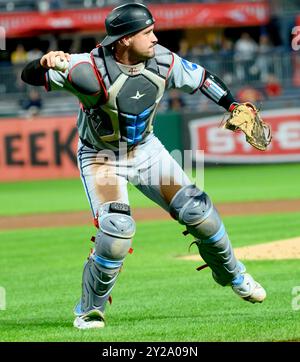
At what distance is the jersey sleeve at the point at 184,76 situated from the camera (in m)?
7.27

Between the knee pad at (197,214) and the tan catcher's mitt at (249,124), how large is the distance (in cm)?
53

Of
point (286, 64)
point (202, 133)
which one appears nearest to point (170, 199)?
point (202, 133)

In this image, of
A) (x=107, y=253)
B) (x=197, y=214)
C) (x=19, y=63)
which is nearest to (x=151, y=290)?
(x=197, y=214)

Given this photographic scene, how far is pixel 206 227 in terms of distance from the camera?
7.07 m

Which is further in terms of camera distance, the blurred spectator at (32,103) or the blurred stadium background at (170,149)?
the blurred spectator at (32,103)

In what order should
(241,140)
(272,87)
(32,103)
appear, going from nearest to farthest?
(241,140) < (32,103) < (272,87)

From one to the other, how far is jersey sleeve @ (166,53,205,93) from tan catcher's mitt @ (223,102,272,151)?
0.35 metres

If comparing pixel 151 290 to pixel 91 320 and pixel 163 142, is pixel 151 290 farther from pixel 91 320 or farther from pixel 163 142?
pixel 163 142

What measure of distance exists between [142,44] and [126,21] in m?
0.19

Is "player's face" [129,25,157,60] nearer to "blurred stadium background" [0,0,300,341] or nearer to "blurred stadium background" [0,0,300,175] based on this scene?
"blurred stadium background" [0,0,300,341]

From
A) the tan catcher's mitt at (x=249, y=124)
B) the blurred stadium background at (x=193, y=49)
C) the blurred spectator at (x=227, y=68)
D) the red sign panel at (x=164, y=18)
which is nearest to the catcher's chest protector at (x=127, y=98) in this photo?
the tan catcher's mitt at (x=249, y=124)

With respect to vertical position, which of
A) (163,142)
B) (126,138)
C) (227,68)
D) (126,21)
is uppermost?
(126,21)

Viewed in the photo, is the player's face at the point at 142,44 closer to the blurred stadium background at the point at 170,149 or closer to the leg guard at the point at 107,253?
the leg guard at the point at 107,253
